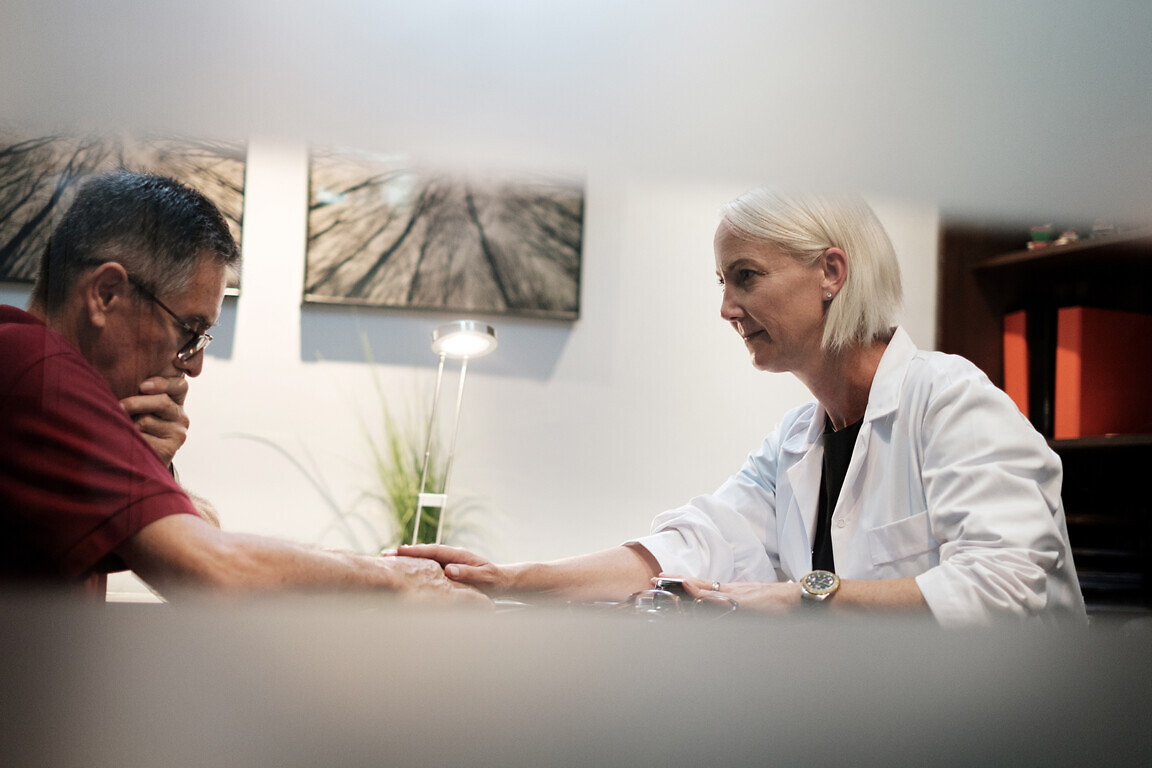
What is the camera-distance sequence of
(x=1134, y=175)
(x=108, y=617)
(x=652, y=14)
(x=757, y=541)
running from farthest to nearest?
(x=757, y=541) → (x=1134, y=175) → (x=652, y=14) → (x=108, y=617)

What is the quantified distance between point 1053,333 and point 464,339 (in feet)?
2.05

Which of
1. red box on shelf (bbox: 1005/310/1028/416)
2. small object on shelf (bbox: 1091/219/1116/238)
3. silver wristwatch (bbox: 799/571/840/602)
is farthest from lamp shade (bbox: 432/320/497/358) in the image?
small object on shelf (bbox: 1091/219/1116/238)

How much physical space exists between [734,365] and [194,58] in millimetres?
546

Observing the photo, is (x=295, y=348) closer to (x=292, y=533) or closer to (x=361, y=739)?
(x=292, y=533)

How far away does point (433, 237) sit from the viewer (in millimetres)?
765

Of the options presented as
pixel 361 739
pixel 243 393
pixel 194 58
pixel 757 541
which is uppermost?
pixel 194 58

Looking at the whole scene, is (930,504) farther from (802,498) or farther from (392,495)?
(392,495)

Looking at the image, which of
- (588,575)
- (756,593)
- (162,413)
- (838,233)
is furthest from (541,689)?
(838,233)

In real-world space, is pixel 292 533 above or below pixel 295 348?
below

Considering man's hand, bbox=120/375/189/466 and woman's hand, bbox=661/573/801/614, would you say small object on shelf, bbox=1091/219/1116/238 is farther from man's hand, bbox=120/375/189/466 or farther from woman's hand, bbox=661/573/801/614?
man's hand, bbox=120/375/189/466

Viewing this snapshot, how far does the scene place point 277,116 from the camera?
74 cm

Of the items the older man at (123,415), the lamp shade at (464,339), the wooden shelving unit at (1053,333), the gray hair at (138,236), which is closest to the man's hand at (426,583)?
the older man at (123,415)

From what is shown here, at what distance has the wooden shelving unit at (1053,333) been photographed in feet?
2.87

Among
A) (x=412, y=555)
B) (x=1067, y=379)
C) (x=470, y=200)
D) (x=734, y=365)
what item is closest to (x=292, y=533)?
(x=412, y=555)
